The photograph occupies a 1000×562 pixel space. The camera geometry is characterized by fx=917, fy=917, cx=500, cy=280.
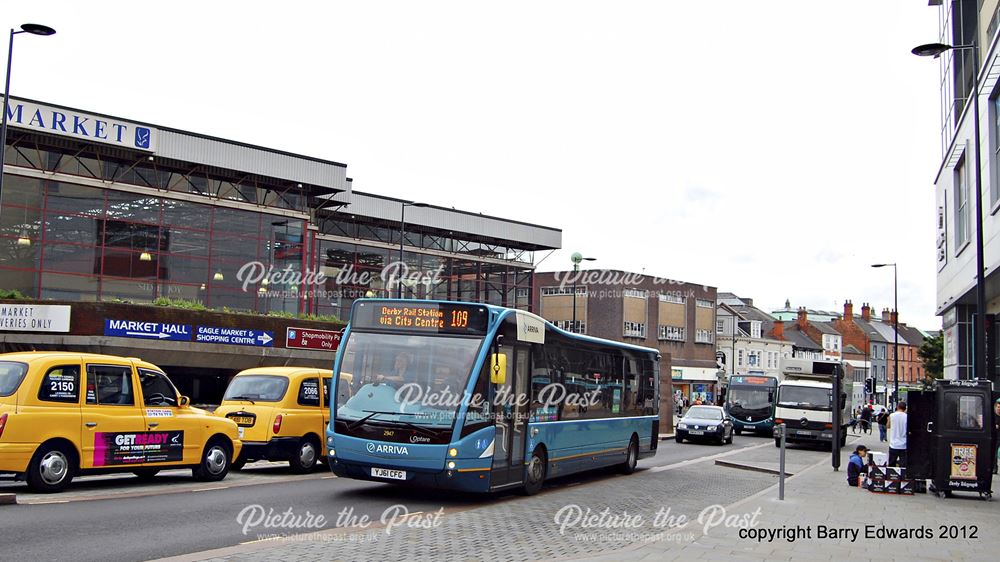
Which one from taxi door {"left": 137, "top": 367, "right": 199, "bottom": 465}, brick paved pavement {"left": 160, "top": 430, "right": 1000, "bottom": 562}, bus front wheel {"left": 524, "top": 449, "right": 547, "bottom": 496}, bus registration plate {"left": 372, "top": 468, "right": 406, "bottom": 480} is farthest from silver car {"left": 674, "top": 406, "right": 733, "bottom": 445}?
taxi door {"left": 137, "top": 367, "right": 199, "bottom": 465}

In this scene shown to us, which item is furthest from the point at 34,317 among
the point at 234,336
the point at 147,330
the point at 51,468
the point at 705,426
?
the point at 705,426

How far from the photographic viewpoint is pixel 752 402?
143 feet

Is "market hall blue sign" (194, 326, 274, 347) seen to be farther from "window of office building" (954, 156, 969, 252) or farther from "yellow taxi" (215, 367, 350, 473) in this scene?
"window of office building" (954, 156, 969, 252)

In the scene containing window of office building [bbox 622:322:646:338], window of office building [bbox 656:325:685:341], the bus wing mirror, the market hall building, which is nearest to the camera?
the bus wing mirror

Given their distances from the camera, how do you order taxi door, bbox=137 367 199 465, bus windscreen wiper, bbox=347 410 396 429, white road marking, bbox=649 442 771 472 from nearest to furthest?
bus windscreen wiper, bbox=347 410 396 429
taxi door, bbox=137 367 199 465
white road marking, bbox=649 442 771 472

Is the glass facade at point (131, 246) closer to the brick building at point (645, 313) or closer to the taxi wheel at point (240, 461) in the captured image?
the taxi wheel at point (240, 461)

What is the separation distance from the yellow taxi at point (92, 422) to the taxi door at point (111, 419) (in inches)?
0.5

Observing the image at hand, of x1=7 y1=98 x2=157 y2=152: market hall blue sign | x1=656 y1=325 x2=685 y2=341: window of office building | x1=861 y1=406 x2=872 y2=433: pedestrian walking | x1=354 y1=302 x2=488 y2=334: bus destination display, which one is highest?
x1=7 y1=98 x2=157 y2=152: market hall blue sign

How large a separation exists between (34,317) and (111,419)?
2261cm

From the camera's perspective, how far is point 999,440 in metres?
19.8

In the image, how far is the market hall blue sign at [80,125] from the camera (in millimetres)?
36656

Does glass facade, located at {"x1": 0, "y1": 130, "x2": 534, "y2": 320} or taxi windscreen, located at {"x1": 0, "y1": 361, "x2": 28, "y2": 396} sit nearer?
taxi windscreen, located at {"x1": 0, "y1": 361, "x2": 28, "y2": 396}

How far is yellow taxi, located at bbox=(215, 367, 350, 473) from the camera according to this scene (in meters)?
16.4

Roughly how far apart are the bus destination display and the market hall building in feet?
76.5
